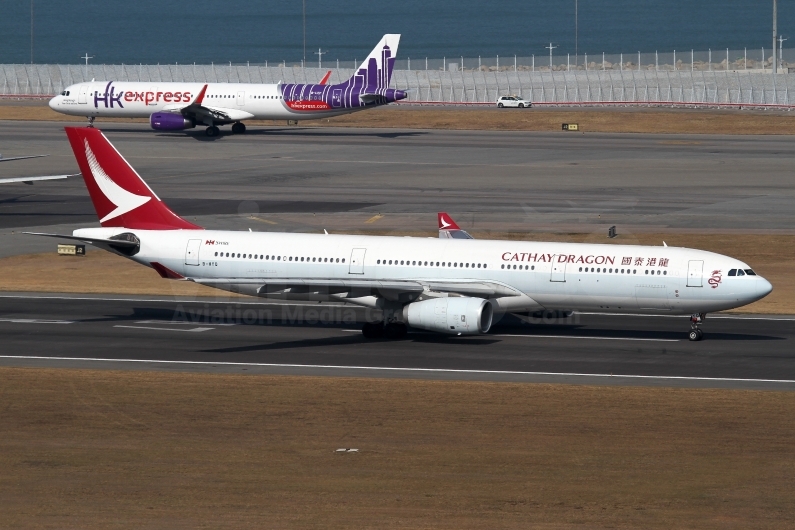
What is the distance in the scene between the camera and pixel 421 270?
4600 cm

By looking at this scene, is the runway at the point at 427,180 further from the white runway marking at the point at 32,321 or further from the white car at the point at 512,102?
the white car at the point at 512,102

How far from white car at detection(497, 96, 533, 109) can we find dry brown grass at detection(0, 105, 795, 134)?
4.77m

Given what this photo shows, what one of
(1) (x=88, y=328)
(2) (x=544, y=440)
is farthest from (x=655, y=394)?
(1) (x=88, y=328)

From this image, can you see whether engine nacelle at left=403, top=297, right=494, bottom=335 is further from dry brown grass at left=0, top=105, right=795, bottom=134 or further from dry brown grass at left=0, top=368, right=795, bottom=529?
dry brown grass at left=0, top=105, right=795, bottom=134

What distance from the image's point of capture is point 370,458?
98.3ft

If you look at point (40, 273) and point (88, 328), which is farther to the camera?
point (40, 273)

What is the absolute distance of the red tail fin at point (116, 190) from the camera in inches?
1945

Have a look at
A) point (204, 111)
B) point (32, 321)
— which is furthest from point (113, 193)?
point (204, 111)

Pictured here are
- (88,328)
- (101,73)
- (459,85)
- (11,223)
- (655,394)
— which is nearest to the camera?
(655,394)

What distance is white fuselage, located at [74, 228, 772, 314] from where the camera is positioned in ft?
142

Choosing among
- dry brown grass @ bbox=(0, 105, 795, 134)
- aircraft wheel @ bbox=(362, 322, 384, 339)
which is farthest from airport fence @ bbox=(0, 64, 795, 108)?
aircraft wheel @ bbox=(362, 322, 384, 339)

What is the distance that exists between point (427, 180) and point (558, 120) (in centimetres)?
4480

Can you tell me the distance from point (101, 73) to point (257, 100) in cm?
5308

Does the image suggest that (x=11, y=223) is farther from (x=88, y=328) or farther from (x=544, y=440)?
(x=544, y=440)
